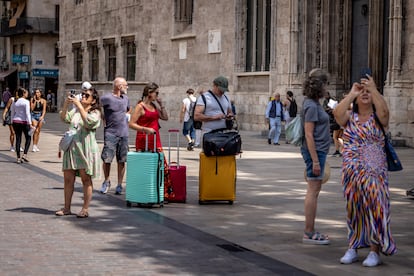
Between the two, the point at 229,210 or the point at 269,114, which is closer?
the point at 229,210

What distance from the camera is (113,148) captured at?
13094 mm

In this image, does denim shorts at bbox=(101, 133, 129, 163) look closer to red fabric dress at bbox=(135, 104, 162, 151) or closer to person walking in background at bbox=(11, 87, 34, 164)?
red fabric dress at bbox=(135, 104, 162, 151)

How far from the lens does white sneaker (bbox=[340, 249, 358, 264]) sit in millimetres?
7977

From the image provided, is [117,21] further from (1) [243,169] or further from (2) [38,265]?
(2) [38,265]

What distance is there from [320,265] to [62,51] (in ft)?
157

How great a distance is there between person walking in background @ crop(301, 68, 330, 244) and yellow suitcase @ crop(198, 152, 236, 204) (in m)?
2.96

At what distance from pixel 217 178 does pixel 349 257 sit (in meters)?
4.17

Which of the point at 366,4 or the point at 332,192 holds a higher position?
the point at 366,4

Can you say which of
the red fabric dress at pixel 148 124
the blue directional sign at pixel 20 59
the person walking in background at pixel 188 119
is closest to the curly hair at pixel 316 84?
the red fabric dress at pixel 148 124

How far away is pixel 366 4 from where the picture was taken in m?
28.4

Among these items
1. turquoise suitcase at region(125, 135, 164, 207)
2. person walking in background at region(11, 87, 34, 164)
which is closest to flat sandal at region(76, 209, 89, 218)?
turquoise suitcase at region(125, 135, 164, 207)

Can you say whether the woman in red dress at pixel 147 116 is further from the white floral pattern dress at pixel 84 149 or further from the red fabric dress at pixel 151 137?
the white floral pattern dress at pixel 84 149

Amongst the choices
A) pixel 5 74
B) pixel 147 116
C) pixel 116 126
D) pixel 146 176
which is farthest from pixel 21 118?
pixel 5 74

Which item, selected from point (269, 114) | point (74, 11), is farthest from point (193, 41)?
point (74, 11)
